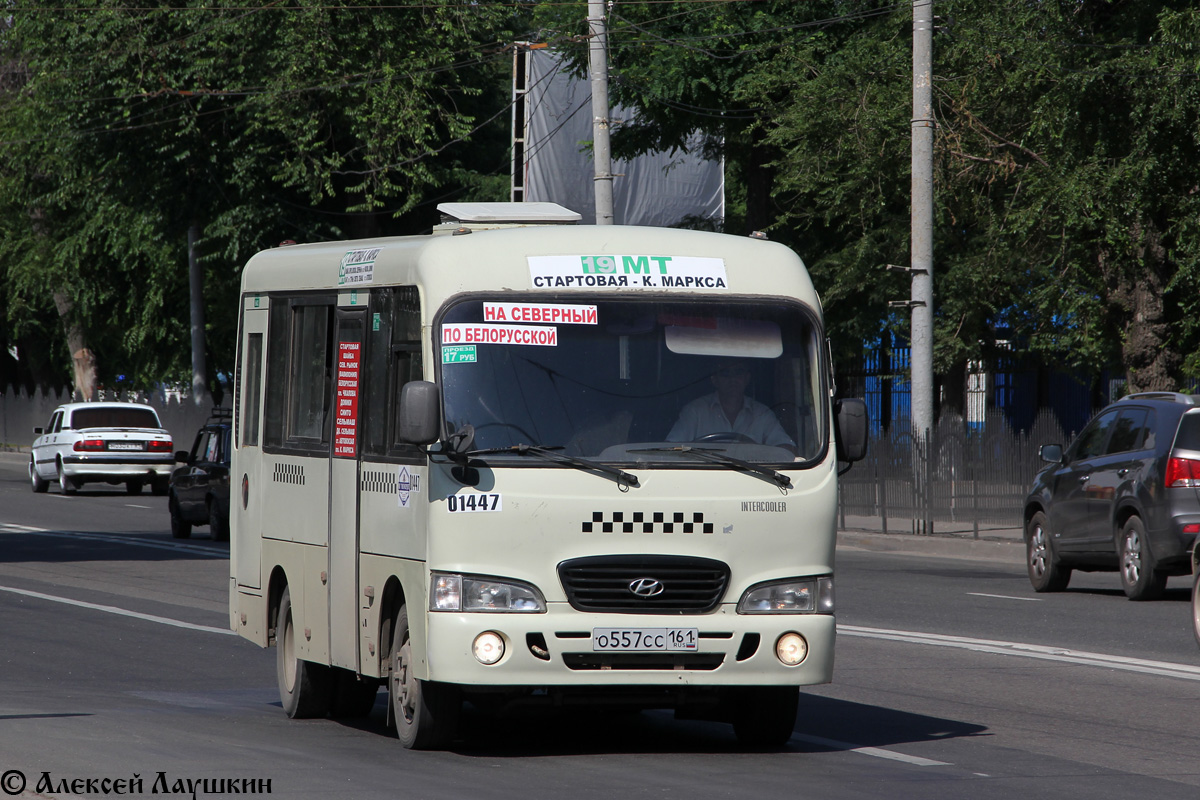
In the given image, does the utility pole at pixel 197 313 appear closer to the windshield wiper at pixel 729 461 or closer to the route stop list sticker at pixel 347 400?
the route stop list sticker at pixel 347 400

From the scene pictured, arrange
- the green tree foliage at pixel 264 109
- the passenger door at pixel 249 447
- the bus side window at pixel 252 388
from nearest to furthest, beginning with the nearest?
the passenger door at pixel 249 447, the bus side window at pixel 252 388, the green tree foliage at pixel 264 109

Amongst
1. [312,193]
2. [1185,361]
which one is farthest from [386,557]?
[312,193]

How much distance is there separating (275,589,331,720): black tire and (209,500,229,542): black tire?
14480 mm

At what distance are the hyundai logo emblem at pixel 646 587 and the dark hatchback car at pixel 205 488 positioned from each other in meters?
16.8

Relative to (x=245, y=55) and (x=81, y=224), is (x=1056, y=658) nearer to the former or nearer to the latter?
(x=245, y=55)

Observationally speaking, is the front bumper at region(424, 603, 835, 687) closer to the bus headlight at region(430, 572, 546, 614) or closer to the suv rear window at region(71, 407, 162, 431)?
the bus headlight at region(430, 572, 546, 614)

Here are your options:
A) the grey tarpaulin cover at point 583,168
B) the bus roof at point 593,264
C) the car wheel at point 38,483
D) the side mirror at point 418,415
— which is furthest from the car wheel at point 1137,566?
the car wheel at point 38,483

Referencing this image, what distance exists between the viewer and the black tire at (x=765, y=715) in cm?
859

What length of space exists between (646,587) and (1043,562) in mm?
10779

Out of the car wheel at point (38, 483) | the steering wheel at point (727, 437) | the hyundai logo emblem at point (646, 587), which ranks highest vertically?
the steering wheel at point (727, 437)

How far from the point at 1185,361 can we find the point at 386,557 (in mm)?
19384

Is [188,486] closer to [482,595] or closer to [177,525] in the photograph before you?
[177,525]

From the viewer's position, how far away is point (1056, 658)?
1228 cm

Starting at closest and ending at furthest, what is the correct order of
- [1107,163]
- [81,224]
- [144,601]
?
[144,601], [1107,163], [81,224]
